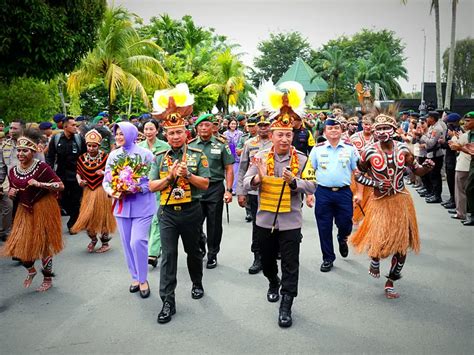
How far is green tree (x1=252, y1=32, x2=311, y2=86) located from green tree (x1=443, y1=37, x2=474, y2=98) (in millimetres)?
23213

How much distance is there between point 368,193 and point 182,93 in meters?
4.56

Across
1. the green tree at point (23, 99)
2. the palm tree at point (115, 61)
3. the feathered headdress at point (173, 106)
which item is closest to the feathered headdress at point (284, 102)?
the feathered headdress at point (173, 106)

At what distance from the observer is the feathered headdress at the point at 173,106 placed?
4867 millimetres

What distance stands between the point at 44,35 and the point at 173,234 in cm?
523

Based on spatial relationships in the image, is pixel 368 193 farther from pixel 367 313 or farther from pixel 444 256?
pixel 367 313

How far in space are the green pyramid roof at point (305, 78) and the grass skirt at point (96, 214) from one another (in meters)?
58.6

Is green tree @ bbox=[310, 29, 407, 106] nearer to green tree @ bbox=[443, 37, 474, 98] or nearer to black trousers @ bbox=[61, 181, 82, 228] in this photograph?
green tree @ bbox=[443, 37, 474, 98]

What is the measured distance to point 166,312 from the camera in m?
4.74

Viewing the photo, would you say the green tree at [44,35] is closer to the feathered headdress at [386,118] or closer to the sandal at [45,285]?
the sandal at [45,285]

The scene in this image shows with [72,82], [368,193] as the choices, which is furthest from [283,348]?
[72,82]

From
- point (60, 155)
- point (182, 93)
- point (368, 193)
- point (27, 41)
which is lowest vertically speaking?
point (368, 193)

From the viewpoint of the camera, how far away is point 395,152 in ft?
17.8

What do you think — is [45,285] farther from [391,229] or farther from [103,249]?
[391,229]

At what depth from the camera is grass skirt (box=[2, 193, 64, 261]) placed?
5527 mm
